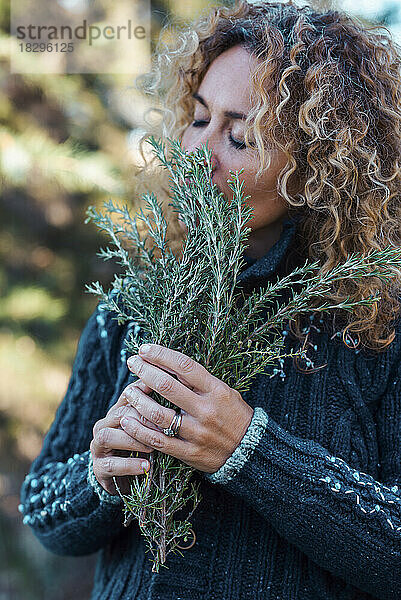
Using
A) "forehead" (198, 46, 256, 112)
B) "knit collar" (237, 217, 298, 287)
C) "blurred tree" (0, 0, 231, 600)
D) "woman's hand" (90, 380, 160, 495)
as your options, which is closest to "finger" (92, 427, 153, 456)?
"woman's hand" (90, 380, 160, 495)

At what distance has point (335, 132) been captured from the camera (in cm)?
109

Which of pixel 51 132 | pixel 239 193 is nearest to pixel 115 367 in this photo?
pixel 239 193

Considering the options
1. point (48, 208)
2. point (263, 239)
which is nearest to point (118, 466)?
point (263, 239)

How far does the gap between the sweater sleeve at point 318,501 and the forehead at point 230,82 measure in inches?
22.5

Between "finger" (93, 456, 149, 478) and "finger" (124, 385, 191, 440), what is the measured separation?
0.22ft

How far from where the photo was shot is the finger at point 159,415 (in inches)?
34.5

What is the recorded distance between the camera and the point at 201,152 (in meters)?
0.94

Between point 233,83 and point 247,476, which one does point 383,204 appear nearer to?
point 233,83

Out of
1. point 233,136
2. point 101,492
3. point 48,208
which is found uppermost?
point 233,136

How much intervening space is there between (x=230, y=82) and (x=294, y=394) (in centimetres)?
61

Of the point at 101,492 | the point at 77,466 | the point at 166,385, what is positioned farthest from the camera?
the point at 77,466

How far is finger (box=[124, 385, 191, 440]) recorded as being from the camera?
0.88m

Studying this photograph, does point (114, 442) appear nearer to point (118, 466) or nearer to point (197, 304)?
point (118, 466)

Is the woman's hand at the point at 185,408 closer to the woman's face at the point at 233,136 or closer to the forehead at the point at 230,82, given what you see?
the woman's face at the point at 233,136
